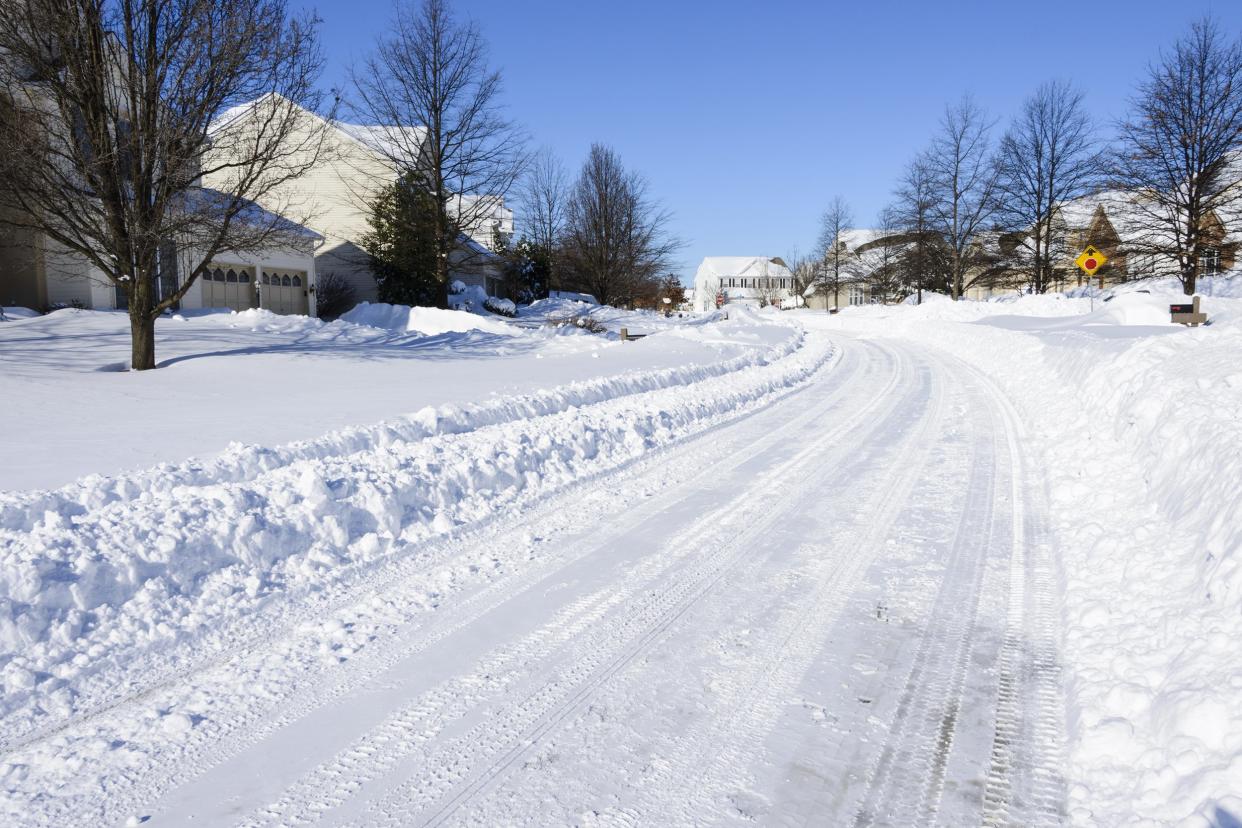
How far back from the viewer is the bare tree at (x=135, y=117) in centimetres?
1209

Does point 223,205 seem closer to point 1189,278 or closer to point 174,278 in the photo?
point 174,278

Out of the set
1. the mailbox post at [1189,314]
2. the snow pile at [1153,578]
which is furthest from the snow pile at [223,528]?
the mailbox post at [1189,314]

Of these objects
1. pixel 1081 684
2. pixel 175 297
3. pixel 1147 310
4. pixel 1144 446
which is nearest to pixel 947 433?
pixel 1144 446

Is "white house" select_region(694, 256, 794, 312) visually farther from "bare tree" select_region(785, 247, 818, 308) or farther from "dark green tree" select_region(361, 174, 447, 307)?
"dark green tree" select_region(361, 174, 447, 307)

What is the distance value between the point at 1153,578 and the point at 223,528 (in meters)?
5.73

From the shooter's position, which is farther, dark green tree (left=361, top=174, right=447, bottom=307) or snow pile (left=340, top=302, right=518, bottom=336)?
dark green tree (left=361, top=174, right=447, bottom=307)

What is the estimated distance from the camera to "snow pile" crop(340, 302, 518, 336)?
82.8ft

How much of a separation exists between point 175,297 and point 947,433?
A: 13371mm

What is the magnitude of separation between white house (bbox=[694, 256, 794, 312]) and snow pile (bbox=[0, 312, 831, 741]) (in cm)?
11199

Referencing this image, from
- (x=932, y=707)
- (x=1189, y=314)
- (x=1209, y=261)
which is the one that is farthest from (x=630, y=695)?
(x=1209, y=261)

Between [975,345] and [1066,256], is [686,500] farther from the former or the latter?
[1066,256]

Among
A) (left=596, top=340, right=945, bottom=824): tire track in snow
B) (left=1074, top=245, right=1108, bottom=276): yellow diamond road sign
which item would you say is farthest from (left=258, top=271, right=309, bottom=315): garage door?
(left=596, top=340, right=945, bottom=824): tire track in snow

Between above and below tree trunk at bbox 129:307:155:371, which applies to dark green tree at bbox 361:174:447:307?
above

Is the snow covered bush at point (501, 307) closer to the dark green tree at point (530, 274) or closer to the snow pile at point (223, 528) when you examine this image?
the dark green tree at point (530, 274)
